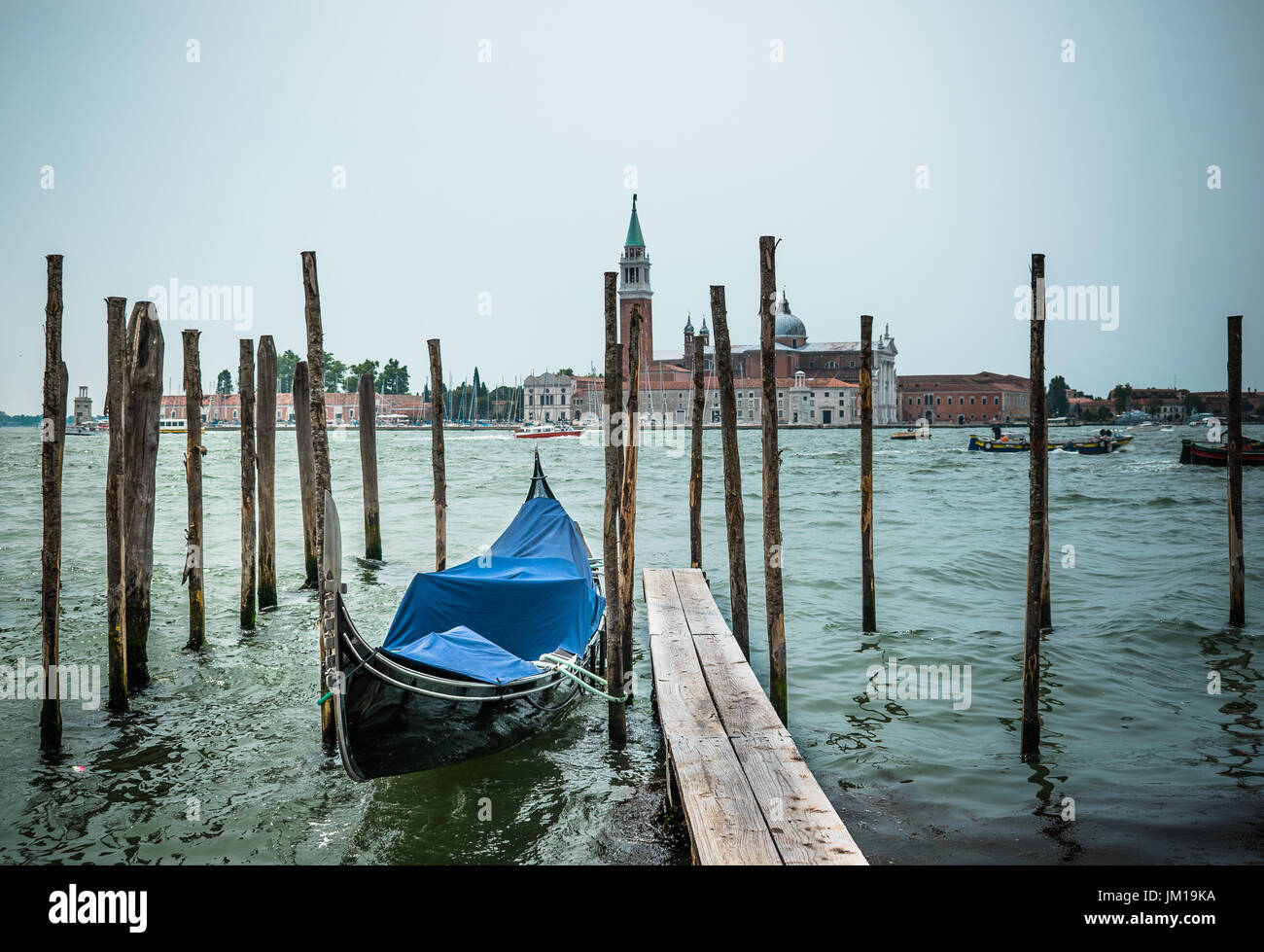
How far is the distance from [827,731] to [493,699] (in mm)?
1726

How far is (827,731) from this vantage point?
478 centimetres

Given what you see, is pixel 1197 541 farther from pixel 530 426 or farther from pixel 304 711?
pixel 530 426

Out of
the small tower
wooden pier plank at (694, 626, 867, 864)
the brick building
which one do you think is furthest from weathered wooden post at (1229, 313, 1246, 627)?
the brick building

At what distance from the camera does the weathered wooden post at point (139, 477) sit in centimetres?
495

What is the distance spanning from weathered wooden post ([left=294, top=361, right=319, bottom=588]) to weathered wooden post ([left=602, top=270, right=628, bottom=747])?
12.2 feet

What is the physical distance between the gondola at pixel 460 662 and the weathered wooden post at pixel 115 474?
40.9 inches

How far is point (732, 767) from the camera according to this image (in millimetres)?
3141

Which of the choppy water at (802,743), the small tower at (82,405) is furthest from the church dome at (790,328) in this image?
the choppy water at (802,743)

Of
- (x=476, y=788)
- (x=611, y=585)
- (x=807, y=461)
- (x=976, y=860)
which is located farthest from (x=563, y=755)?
(x=807, y=461)

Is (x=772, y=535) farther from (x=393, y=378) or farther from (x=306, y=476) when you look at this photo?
(x=393, y=378)

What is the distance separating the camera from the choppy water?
11.5 feet

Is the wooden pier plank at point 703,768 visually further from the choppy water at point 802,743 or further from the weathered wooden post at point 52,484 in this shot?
the weathered wooden post at point 52,484

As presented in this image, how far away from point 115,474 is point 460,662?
179cm
